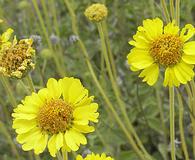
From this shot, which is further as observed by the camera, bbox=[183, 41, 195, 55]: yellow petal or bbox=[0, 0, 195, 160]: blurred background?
bbox=[0, 0, 195, 160]: blurred background

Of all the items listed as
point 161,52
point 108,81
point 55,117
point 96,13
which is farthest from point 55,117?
point 108,81

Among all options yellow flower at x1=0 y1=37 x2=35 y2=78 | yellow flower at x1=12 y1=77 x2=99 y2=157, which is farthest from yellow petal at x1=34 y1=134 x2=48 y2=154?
yellow flower at x1=0 y1=37 x2=35 y2=78

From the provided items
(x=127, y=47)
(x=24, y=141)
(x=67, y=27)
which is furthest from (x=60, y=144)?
(x=67, y=27)

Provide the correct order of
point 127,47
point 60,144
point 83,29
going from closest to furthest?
1. point 60,144
2. point 127,47
3. point 83,29

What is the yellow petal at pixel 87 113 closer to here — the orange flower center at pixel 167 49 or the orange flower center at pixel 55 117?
the orange flower center at pixel 55 117

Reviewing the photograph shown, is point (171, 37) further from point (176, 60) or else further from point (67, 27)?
point (67, 27)

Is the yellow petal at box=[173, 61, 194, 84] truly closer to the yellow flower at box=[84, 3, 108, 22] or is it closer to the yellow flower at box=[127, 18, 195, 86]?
the yellow flower at box=[127, 18, 195, 86]
